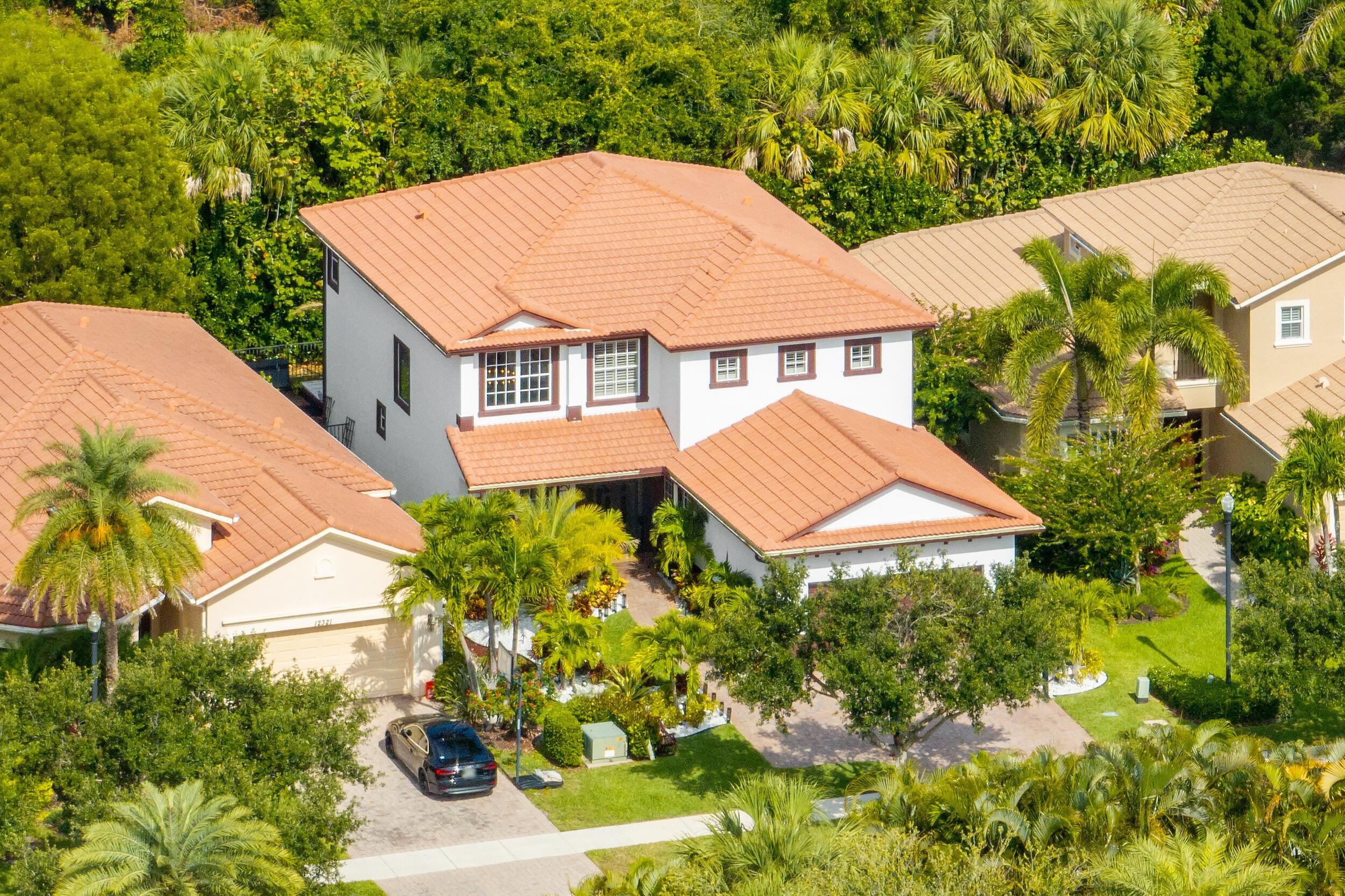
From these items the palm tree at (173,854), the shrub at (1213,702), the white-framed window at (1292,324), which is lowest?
the palm tree at (173,854)

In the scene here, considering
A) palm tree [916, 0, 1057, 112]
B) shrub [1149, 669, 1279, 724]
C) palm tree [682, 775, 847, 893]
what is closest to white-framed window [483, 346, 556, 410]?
shrub [1149, 669, 1279, 724]

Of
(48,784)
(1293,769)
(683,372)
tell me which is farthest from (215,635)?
(1293,769)

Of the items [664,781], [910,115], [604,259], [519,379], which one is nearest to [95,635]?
[664,781]

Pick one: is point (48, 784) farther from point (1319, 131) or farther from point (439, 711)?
point (1319, 131)

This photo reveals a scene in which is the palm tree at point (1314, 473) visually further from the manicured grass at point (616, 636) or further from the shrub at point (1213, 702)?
the manicured grass at point (616, 636)

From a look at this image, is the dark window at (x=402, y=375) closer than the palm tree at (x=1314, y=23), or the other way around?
the dark window at (x=402, y=375)

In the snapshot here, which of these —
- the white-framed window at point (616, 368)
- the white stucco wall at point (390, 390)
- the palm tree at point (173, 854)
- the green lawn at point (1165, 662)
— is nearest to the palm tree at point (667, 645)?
the white stucco wall at point (390, 390)
